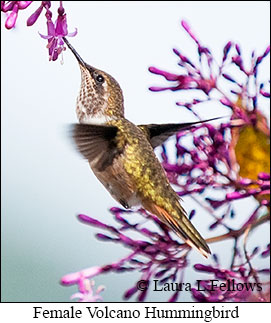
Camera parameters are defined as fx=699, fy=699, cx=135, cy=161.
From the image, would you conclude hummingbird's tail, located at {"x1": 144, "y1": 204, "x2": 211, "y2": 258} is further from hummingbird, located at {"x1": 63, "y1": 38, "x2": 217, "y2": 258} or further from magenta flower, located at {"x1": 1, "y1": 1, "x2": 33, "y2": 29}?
magenta flower, located at {"x1": 1, "y1": 1, "x2": 33, "y2": 29}

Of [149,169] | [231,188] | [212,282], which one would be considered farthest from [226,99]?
[212,282]

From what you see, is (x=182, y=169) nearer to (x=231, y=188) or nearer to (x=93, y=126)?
(x=231, y=188)

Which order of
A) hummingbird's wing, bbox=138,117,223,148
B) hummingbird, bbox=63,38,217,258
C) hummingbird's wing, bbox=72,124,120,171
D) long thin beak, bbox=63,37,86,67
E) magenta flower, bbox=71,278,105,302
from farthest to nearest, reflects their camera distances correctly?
magenta flower, bbox=71,278,105,302 → hummingbird's wing, bbox=138,117,223,148 → hummingbird, bbox=63,38,217,258 → hummingbird's wing, bbox=72,124,120,171 → long thin beak, bbox=63,37,86,67

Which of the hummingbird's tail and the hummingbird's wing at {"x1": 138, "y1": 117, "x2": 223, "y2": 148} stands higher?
the hummingbird's wing at {"x1": 138, "y1": 117, "x2": 223, "y2": 148}

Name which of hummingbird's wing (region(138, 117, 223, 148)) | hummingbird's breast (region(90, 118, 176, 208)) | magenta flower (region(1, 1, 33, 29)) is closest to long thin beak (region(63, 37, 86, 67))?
magenta flower (region(1, 1, 33, 29))

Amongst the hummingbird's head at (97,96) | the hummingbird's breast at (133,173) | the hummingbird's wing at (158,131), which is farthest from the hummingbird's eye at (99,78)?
the hummingbird's wing at (158,131)

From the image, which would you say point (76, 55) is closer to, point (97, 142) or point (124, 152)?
point (97, 142)

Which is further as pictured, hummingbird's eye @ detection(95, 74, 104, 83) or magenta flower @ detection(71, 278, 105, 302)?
magenta flower @ detection(71, 278, 105, 302)
